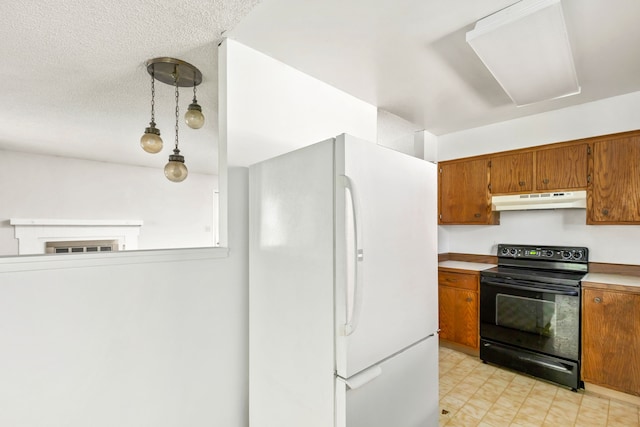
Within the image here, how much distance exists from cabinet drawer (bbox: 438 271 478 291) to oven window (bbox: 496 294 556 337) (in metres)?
0.26

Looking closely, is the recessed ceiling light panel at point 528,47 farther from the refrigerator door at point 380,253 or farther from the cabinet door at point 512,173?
the cabinet door at point 512,173

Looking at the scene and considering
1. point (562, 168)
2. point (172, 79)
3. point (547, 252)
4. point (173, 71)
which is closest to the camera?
point (173, 71)

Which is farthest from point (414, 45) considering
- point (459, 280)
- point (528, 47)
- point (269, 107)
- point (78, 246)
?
point (78, 246)

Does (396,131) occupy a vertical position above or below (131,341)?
above

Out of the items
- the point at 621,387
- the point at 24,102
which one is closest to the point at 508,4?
the point at 621,387

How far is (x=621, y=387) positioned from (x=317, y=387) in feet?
8.38

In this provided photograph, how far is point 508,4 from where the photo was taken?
4.90 feet

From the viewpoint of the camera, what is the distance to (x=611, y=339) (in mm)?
2273

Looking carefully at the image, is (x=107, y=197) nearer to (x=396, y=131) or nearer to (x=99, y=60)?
(x=99, y=60)

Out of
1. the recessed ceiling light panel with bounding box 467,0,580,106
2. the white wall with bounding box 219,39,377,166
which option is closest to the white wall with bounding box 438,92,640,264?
the recessed ceiling light panel with bounding box 467,0,580,106

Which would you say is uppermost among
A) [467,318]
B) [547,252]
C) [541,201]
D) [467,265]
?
[541,201]

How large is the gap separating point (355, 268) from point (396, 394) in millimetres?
711

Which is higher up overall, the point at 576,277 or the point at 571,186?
the point at 571,186

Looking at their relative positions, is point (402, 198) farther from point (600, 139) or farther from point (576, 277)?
point (600, 139)
